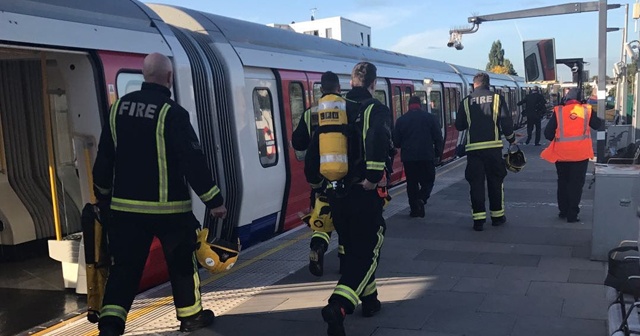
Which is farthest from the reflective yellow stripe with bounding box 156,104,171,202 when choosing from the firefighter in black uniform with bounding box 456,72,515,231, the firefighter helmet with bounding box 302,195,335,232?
the firefighter in black uniform with bounding box 456,72,515,231

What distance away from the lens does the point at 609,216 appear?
5715 mm

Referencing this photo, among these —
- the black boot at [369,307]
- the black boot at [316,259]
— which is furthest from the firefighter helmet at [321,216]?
the black boot at [369,307]

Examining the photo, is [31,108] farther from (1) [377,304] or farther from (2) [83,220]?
(1) [377,304]

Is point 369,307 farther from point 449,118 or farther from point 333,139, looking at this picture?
point 449,118

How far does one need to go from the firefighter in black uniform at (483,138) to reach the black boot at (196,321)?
3.96 m

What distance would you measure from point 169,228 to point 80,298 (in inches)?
75.9

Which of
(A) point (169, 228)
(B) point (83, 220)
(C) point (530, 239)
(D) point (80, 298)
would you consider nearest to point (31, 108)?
(D) point (80, 298)

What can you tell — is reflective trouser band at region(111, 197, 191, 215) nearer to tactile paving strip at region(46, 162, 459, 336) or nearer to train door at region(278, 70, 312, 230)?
tactile paving strip at region(46, 162, 459, 336)

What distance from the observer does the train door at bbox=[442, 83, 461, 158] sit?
50.2 ft

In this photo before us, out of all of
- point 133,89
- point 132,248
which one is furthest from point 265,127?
point 132,248

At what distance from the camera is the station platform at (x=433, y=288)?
4.31 meters

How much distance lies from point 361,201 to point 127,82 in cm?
232

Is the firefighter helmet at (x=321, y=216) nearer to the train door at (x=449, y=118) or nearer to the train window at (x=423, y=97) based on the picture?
the train window at (x=423, y=97)

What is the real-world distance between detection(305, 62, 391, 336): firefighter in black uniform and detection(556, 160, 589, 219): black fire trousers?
154 inches
